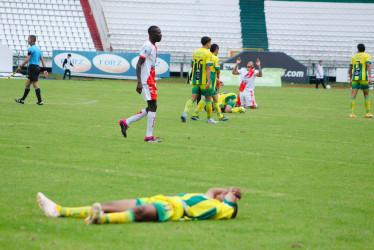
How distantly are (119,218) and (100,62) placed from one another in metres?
37.3

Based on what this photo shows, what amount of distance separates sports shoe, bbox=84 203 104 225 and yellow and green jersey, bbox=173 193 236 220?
85 cm

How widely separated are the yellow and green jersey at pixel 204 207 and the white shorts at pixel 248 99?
17.3 meters

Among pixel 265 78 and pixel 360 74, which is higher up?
pixel 360 74

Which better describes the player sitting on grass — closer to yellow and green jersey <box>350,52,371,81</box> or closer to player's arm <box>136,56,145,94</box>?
yellow and green jersey <box>350,52,371,81</box>

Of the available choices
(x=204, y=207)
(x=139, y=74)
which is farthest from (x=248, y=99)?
(x=204, y=207)

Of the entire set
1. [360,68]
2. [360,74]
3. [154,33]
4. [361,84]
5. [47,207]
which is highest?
[154,33]

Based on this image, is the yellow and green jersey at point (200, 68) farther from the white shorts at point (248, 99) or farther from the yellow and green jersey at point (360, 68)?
the white shorts at point (248, 99)

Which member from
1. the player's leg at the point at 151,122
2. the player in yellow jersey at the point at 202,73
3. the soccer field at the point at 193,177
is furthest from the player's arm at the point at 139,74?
the player in yellow jersey at the point at 202,73

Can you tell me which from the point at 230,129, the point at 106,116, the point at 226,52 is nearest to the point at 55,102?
the point at 106,116

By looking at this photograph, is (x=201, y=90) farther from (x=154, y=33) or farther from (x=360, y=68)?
(x=360, y=68)

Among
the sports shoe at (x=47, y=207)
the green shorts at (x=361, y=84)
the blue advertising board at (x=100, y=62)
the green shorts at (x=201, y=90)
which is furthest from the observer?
the blue advertising board at (x=100, y=62)

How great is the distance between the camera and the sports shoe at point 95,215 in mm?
5195

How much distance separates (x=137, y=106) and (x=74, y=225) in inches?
624

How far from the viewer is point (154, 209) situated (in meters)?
5.55
